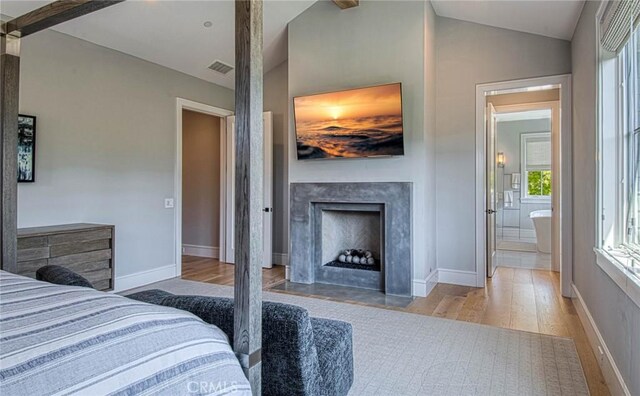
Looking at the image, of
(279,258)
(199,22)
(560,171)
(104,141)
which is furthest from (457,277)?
(104,141)

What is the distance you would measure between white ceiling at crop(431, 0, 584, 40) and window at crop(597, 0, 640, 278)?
1181 millimetres

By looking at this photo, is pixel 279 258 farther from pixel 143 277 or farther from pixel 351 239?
pixel 143 277

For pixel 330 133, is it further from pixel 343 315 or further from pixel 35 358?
pixel 35 358

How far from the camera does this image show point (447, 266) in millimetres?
4629

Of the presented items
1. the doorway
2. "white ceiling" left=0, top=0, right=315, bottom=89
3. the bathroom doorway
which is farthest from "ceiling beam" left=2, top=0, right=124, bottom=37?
the bathroom doorway

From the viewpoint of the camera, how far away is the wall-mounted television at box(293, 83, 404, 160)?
13.1ft

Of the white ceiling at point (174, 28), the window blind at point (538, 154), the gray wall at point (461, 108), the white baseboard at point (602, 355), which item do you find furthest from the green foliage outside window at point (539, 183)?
the white ceiling at point (174, 28)

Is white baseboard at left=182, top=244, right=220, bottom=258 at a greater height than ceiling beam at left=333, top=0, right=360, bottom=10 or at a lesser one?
lesser

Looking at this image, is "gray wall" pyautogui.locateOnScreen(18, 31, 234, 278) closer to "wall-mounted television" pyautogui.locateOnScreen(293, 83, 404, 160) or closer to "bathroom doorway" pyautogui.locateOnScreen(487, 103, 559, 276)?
"wall-mounted television" pyautogui.locateOnScreen(293, 83, 404, 160)

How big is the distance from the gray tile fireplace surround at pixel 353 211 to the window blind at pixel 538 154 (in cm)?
665

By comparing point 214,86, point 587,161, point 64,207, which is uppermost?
point 214,86

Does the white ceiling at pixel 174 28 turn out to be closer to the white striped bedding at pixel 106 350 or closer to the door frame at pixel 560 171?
the door frame at pixel 560 171

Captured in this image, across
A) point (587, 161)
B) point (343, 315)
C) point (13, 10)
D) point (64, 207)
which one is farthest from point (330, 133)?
point (13, 10)

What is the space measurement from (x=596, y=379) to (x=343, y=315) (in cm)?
185
